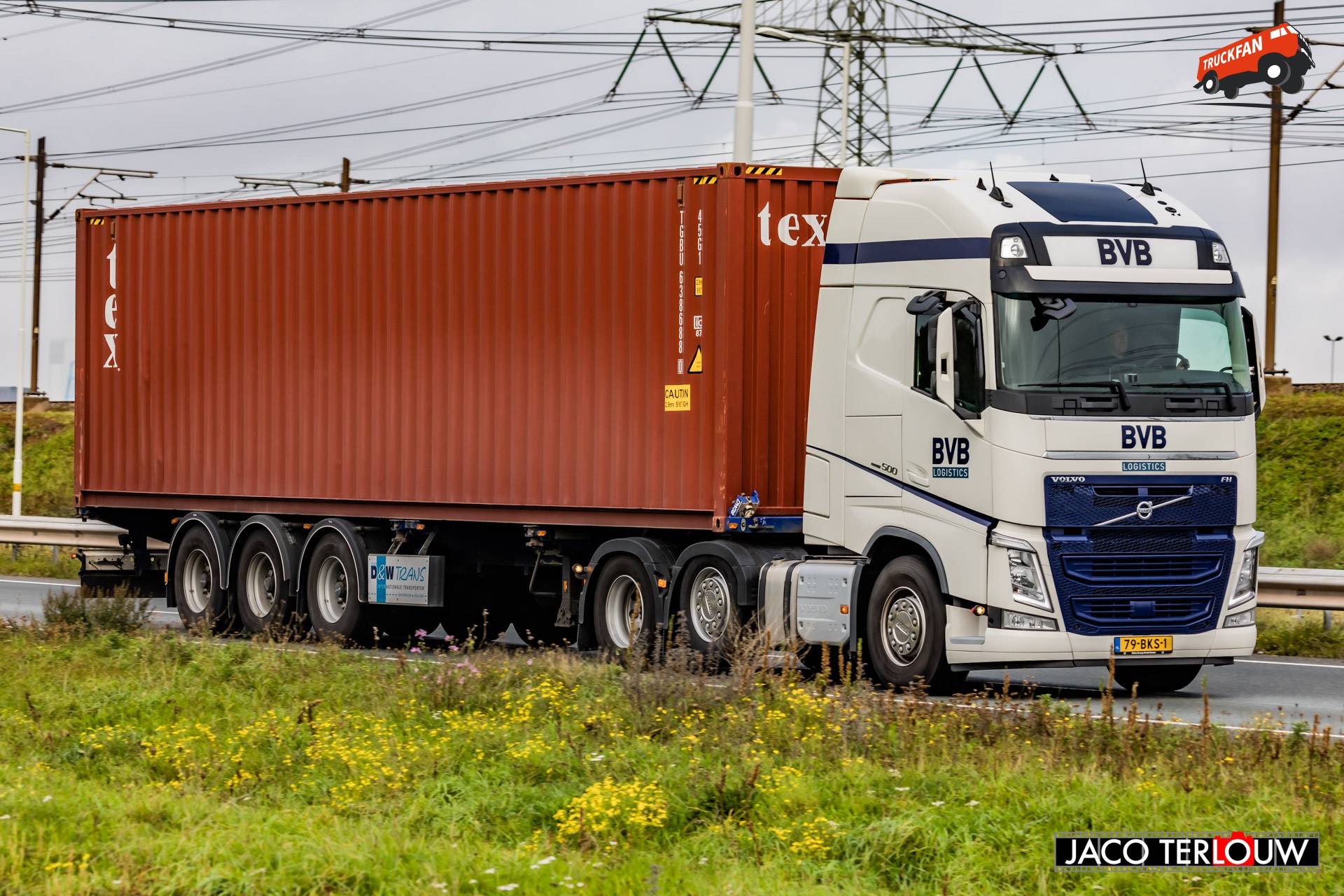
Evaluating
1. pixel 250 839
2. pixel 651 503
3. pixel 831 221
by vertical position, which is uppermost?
pixel 831 221

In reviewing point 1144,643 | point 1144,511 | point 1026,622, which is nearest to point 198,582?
point 1026,622

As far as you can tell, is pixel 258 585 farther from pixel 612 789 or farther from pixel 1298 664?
pixel 612 789

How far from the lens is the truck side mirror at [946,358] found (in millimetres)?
12914

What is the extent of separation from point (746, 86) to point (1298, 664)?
781 cm

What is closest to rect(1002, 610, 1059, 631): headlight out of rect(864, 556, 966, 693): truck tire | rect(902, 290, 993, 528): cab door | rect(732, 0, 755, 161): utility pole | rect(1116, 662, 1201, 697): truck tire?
→ rect(864, 556, 966, 693): truck tire

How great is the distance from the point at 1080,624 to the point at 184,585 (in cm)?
1052

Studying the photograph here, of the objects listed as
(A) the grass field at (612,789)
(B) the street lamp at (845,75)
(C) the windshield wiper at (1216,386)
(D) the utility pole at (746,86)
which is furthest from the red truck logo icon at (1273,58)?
(A) the grass field at (612,789)

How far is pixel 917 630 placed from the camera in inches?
522

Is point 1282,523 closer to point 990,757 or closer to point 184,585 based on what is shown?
point 184,585

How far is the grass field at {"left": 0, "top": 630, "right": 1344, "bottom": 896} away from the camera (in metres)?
7.27

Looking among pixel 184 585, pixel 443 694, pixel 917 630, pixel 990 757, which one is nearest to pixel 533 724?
pixel 443 694

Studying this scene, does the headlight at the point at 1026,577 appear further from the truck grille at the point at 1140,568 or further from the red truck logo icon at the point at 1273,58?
the red truck logo icon at the point at 1273,58

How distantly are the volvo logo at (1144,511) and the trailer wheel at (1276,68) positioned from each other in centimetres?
2552

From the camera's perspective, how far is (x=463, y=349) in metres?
17.0
